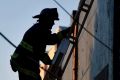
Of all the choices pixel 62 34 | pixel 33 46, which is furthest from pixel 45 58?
pixel 62 34

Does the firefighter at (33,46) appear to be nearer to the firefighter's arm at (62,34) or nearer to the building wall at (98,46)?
the firefighter's arm at (62,34)

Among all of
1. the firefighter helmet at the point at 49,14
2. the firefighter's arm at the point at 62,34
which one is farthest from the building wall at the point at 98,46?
the firefighter helmet at the point at 49,14

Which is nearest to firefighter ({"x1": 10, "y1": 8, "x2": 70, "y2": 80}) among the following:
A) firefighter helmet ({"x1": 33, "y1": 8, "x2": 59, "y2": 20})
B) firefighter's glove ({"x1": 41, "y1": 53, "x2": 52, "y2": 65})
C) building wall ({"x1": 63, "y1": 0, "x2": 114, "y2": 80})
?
firefighter helmet ({"x1": 33, "y1": 8, "x2": 59, "y2": 20})

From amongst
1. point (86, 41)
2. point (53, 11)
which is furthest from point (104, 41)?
point (86, 41)

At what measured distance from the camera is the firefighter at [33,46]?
798 cm

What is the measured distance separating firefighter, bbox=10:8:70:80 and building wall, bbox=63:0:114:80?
880 mm

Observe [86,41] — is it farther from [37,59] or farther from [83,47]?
[37,59]

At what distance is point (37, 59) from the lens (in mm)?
8203

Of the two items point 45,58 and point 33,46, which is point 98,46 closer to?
point 45,58

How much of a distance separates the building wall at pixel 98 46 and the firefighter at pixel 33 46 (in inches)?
34.7

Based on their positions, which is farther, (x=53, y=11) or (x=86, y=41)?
(x=86, y=41)

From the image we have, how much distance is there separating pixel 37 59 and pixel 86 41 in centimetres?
209
